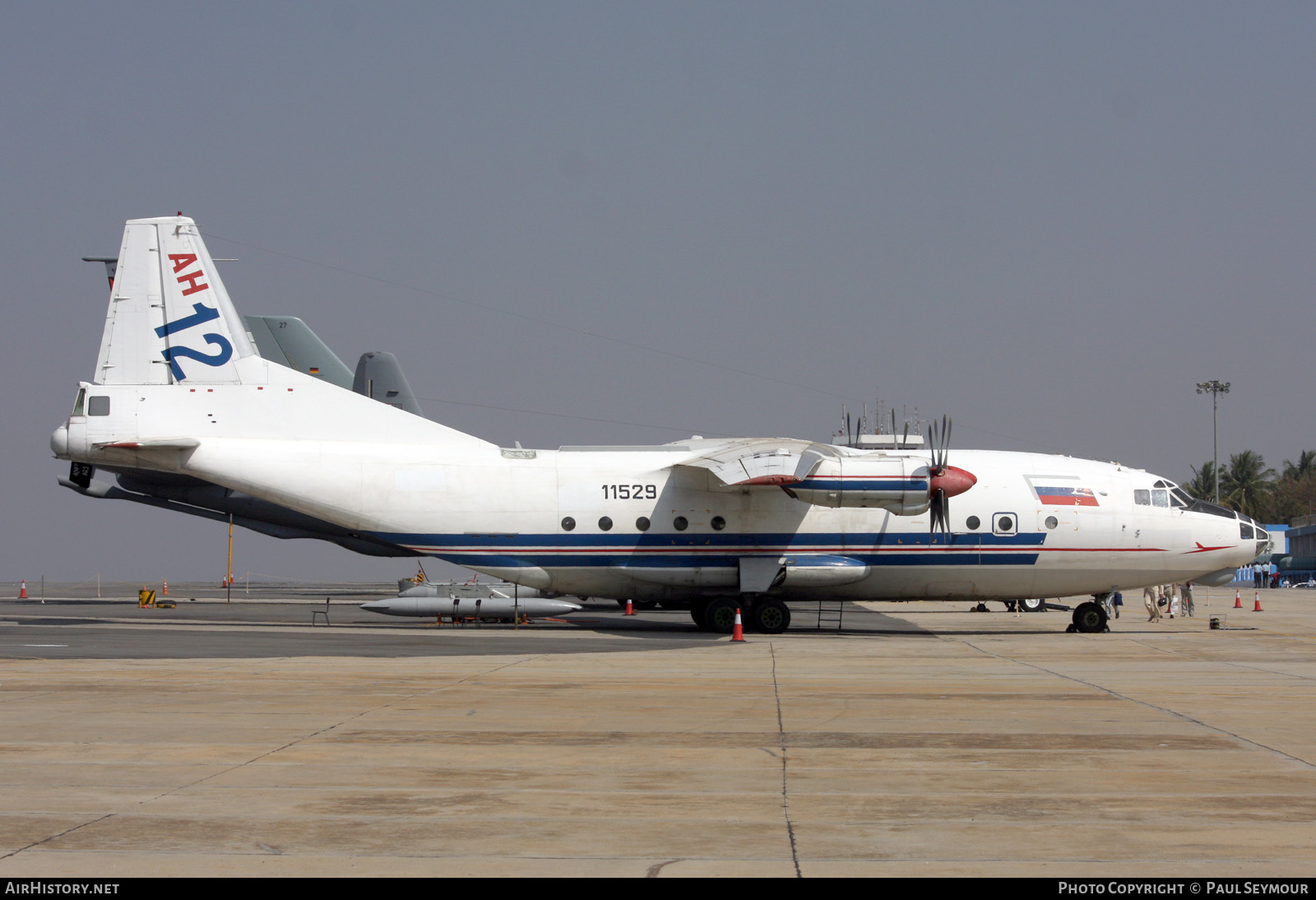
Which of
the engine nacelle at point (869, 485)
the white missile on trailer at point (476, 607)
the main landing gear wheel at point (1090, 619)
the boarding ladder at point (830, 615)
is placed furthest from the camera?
the white missile on trailer at point (476, 607)

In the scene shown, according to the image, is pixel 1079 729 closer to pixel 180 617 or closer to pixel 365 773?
pixel 365 773

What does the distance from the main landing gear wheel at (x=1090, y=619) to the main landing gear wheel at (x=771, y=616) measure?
7.79 meters

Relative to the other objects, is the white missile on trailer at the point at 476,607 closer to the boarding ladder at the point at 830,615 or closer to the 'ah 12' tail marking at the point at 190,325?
the boarding ladder at the point at 830,615

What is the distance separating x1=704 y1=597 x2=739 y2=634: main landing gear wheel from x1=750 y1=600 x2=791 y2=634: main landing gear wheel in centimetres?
54

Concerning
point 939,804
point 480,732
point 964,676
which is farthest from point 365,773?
point 964,676

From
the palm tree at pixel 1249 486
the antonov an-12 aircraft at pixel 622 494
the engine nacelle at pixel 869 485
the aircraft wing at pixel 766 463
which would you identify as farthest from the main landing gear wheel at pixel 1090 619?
the palm tree at pixel 1249 486

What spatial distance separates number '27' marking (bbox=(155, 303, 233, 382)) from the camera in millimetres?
27984

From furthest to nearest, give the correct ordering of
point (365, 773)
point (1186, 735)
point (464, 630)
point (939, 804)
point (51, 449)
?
point (464, 630) < point (51, 449) < point (1186, 735) < point (365, 773) < point (939, 804)

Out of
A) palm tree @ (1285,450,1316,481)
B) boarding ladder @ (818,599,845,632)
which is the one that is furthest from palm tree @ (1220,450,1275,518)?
boarding ladder @ (818,599,845,632)

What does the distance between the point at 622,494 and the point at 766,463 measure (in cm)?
428

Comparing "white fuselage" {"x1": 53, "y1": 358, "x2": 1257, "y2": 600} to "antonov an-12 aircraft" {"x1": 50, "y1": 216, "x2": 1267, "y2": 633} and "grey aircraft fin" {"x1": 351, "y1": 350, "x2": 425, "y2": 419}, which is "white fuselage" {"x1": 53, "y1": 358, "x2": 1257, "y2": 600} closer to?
"antonov an-12 aircraft" {"x1": 50, "y1": 216, "x2": 1267, "y2": 633}

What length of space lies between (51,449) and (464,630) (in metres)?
11.1

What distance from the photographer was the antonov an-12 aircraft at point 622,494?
91.0ft

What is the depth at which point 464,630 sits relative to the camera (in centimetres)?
2953
